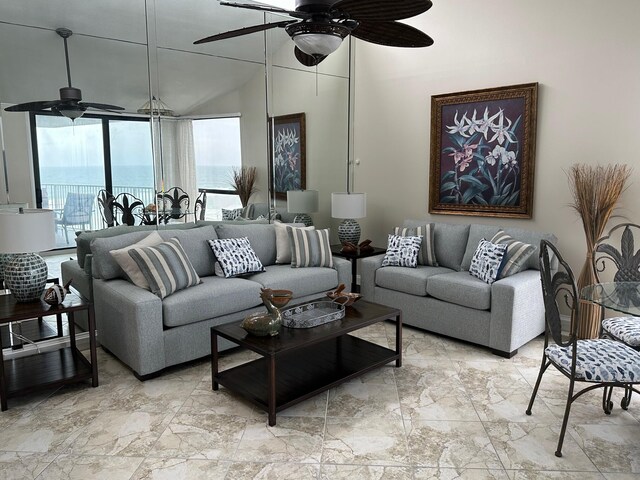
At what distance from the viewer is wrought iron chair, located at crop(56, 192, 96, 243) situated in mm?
3883

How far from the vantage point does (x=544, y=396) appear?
3.20m

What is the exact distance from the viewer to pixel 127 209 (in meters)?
4.19

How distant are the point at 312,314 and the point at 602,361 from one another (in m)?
1.70

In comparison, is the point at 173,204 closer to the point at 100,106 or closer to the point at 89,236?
the point at 89,236

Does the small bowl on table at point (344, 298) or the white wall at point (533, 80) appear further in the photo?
the white wall at point (533, 80)

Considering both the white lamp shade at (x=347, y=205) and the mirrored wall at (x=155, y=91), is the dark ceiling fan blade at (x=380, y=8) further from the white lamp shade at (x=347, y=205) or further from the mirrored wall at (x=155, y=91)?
the white lamp shade at (x=347, y=205)

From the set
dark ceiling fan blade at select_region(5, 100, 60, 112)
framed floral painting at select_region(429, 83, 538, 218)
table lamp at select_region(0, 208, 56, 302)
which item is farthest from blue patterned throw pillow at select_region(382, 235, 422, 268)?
dark ceiling fan blade at select_region(5, 100, 60, 112)

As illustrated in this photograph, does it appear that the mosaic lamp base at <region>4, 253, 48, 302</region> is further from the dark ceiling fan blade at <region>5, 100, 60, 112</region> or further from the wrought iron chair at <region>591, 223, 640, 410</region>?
the wrought iron chair at <region>591, 223, 640, 410</region>

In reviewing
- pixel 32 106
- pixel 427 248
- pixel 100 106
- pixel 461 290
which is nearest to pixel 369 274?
pixel 427 248

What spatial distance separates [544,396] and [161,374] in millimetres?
2565

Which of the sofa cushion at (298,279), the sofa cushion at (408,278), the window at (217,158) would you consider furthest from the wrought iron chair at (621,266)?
Result: the window at (217,158)

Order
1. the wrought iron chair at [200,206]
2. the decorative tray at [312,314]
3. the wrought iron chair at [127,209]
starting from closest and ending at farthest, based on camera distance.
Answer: the decorative tray at [312,314] → the wrought iron chair at [127,209] → the wrought iron chair at [200,206]

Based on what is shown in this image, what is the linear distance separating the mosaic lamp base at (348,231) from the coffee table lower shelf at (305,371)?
74.0 inches

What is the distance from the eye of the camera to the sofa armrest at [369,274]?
15.8 feet
